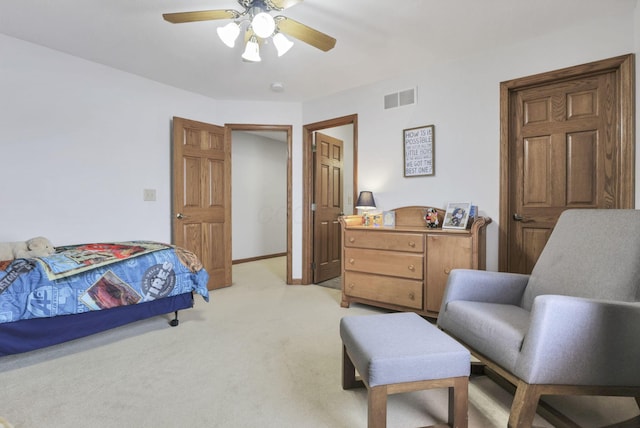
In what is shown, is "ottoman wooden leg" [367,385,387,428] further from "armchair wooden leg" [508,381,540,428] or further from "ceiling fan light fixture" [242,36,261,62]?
"ceiling fan light fixture" [242,36,261,62]

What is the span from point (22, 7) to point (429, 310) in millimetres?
3734

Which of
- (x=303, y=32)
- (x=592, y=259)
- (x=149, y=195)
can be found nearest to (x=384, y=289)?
(x=592, y=259)

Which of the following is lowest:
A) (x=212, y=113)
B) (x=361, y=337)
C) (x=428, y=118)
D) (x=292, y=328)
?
(x=292, y=328)

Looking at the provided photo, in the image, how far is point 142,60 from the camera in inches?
117

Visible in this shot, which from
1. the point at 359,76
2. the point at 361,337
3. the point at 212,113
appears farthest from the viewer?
the point at 212,113

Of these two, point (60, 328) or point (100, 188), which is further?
point (100, 188)

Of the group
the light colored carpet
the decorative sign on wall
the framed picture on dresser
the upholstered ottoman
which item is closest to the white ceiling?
the decorative sign on wall

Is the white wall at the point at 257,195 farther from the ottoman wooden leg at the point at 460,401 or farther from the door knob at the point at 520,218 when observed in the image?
the ottoman wooden leg at the point at 460,401

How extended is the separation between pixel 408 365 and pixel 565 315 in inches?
25.6

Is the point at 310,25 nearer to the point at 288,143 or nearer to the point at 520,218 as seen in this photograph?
the point at 288,143

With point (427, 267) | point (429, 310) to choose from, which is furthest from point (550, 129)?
point (429, 310)

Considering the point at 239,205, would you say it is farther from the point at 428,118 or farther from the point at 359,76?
the point at 428,118

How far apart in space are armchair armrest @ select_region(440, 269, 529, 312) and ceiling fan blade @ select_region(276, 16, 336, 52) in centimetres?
165

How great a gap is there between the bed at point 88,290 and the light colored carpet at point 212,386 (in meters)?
0.19
